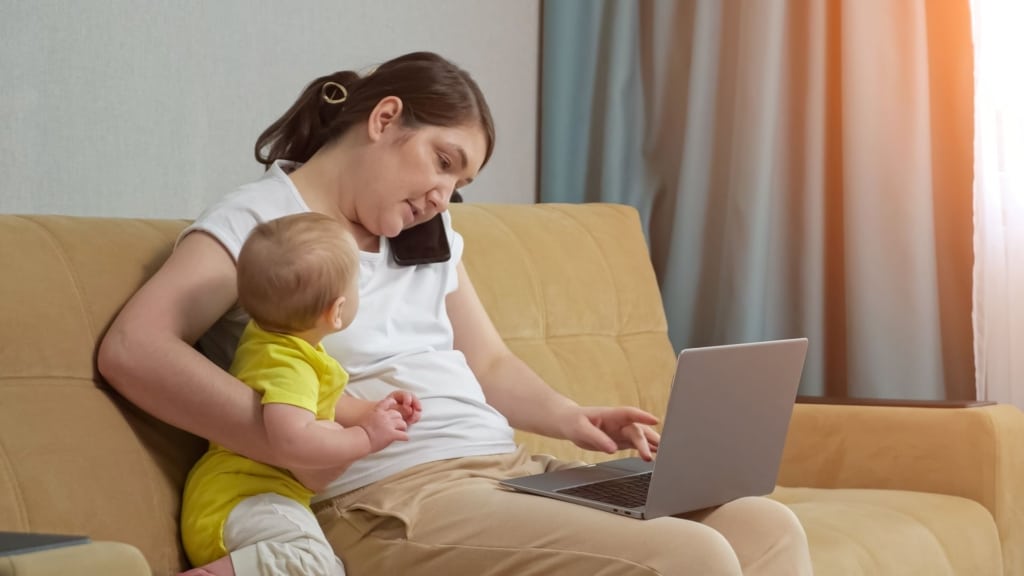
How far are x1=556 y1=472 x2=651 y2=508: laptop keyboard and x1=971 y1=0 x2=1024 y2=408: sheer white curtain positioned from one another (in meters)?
1.42

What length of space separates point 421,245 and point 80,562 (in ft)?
2.84

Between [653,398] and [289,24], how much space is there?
105cm

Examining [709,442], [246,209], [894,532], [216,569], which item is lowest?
[894,532]

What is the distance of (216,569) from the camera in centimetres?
130

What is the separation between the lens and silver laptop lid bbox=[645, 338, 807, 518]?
135 centimetres

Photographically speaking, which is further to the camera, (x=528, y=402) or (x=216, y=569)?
(x=528, y=402)

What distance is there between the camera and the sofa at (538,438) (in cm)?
Result: 134

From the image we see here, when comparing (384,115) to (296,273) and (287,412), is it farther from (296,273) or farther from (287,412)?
(287,412)

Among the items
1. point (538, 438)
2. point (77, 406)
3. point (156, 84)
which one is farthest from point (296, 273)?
point (156, 84)

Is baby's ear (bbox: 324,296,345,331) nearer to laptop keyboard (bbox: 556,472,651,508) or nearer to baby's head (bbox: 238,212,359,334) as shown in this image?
baby's head (bbox: 238,212,359,334)

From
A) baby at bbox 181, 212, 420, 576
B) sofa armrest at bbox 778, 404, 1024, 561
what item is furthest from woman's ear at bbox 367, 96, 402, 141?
sofa armrest at bbox 778, 404, 1024, 561

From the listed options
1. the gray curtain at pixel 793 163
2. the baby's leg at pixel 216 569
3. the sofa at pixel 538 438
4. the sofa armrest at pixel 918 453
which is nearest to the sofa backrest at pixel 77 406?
the sofa at pixel 538 438

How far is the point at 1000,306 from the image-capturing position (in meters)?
2.67

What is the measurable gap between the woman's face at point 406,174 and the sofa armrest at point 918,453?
1076mm
